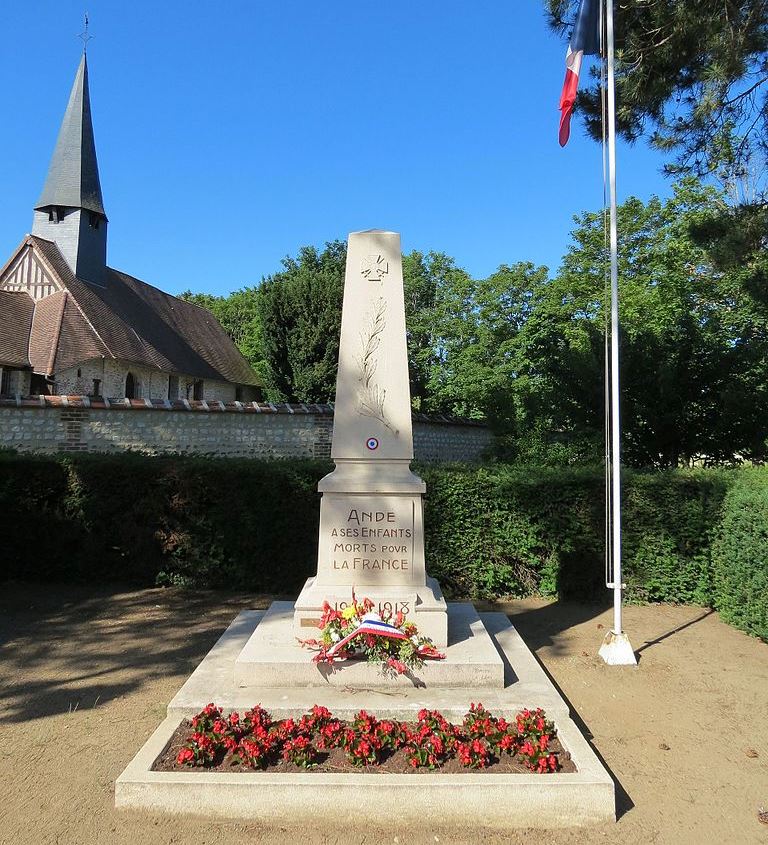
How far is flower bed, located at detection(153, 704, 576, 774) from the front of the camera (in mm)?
3369

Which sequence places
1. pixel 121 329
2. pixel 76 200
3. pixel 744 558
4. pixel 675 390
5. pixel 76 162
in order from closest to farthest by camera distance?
pixel 744 558, pixel 675 390, pixel 121 329, pixel 76 200, pixel 76 162

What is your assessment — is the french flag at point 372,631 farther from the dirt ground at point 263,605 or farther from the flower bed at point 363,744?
the dirt ground at point 263,605

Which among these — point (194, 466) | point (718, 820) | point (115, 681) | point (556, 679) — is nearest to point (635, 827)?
point (718, 820)

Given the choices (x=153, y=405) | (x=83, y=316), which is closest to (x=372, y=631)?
(x=153, y=405)

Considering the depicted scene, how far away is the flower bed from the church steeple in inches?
1077

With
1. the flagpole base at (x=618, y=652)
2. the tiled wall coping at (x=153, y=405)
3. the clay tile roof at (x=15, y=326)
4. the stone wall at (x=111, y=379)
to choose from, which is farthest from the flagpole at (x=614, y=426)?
the clay tile roof at (x=15, y=326)

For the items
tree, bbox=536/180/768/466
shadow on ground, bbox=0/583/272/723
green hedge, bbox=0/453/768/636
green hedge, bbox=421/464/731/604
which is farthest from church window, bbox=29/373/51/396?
green hedge, bbox=421/464/731/604

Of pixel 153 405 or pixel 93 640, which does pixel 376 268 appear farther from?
pixel 153 405

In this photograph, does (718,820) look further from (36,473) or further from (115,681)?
(36,473)

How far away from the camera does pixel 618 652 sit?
5.42 metres

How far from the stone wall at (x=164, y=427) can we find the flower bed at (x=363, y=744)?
781 centimetres

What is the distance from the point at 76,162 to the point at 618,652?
30.7 meters

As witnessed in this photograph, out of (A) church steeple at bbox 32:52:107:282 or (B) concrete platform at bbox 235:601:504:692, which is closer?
(B) concrete platform at bbox 235:601:504:692

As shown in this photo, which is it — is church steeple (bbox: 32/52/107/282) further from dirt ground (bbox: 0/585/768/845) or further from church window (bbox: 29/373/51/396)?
dirt ground (bbox: 0/585/768/845)
